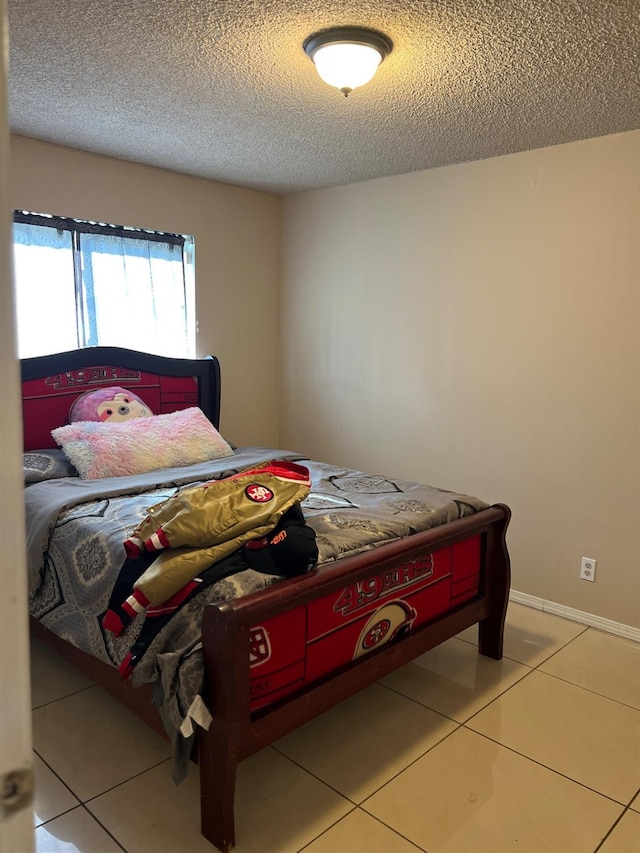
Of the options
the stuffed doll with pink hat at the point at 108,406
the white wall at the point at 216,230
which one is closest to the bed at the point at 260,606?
the stuffed doll with pink hat at the point at 108,406

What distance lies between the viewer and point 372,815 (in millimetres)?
1904

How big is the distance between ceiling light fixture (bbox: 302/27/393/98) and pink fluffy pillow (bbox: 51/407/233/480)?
1.86 metres

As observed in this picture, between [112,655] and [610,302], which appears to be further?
[610,302]

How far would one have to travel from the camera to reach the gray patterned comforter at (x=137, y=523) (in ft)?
5.99

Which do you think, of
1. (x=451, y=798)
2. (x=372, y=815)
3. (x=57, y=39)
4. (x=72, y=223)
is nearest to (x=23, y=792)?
(x=372, y=815)

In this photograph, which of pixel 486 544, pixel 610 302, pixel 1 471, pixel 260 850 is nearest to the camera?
pixel 1 471

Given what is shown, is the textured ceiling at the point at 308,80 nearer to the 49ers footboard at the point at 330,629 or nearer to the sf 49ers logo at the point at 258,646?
the 49ers footboard at the point at 330,629

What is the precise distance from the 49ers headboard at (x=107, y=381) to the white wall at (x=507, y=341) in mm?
810

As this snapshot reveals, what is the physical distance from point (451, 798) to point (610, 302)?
2.19 meters

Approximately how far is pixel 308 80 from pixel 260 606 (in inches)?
74.9

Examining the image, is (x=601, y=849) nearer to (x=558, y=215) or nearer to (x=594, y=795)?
(x=594, y=795)

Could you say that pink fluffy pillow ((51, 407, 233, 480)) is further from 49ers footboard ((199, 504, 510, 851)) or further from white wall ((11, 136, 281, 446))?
49ers footboard ((199, 504, 510, 851))

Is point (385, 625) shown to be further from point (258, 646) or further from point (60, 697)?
point (60, 697)

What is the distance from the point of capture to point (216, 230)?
4.12 m
